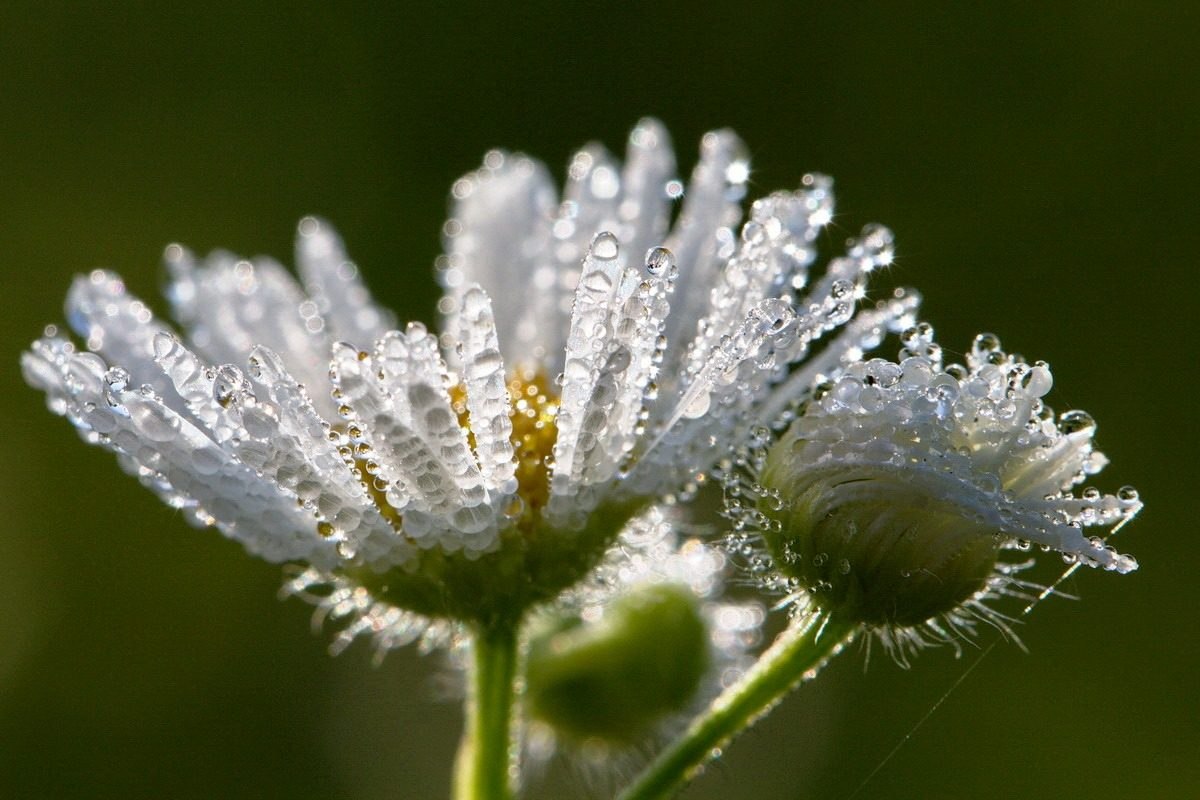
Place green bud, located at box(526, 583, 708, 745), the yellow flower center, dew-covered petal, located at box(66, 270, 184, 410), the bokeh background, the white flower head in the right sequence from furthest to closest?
the bokeh background → green bud, located at box(526, 583, 708, 745) → dew-covered petal, located at box(66, 270, 184, 410) → the yellow flower center → the white flower head

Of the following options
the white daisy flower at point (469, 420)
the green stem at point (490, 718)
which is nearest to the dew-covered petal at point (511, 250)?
the white daisy flower at point (469, 420)

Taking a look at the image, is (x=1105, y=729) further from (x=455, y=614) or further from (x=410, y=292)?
(x=455, y=614)

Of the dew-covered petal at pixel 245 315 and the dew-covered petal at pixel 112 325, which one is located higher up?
the dew-covered petal at pixel 245 315

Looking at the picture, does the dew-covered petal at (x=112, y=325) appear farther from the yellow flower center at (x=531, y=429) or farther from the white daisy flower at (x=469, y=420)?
the yellow flower center at (x=531, y=429)

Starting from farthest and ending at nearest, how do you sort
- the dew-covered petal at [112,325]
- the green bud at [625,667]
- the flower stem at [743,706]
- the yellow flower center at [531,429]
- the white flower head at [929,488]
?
1. the green bud at [625,667]
2. the dew-covered petal at [112,325]
3. the yellow flower center at [531,429]
4. the flower stem at [743,706]
5. the white flower head at [929,488]

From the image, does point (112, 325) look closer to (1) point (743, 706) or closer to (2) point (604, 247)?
(2) point (604, 247)

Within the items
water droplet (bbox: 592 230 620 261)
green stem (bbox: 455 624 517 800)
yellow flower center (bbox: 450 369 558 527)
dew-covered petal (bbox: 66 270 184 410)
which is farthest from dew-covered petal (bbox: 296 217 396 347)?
water droplet (bbox: 592 230 620 261)

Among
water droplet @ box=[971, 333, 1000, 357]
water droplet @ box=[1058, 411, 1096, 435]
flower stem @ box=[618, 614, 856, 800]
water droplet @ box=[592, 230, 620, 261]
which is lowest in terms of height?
flower stem @ box=[618, 614, 856, 800]

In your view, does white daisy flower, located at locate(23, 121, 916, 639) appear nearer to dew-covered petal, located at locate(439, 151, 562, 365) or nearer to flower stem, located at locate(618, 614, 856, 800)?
flower stem, located at locate(618, 614, 856, 800)
